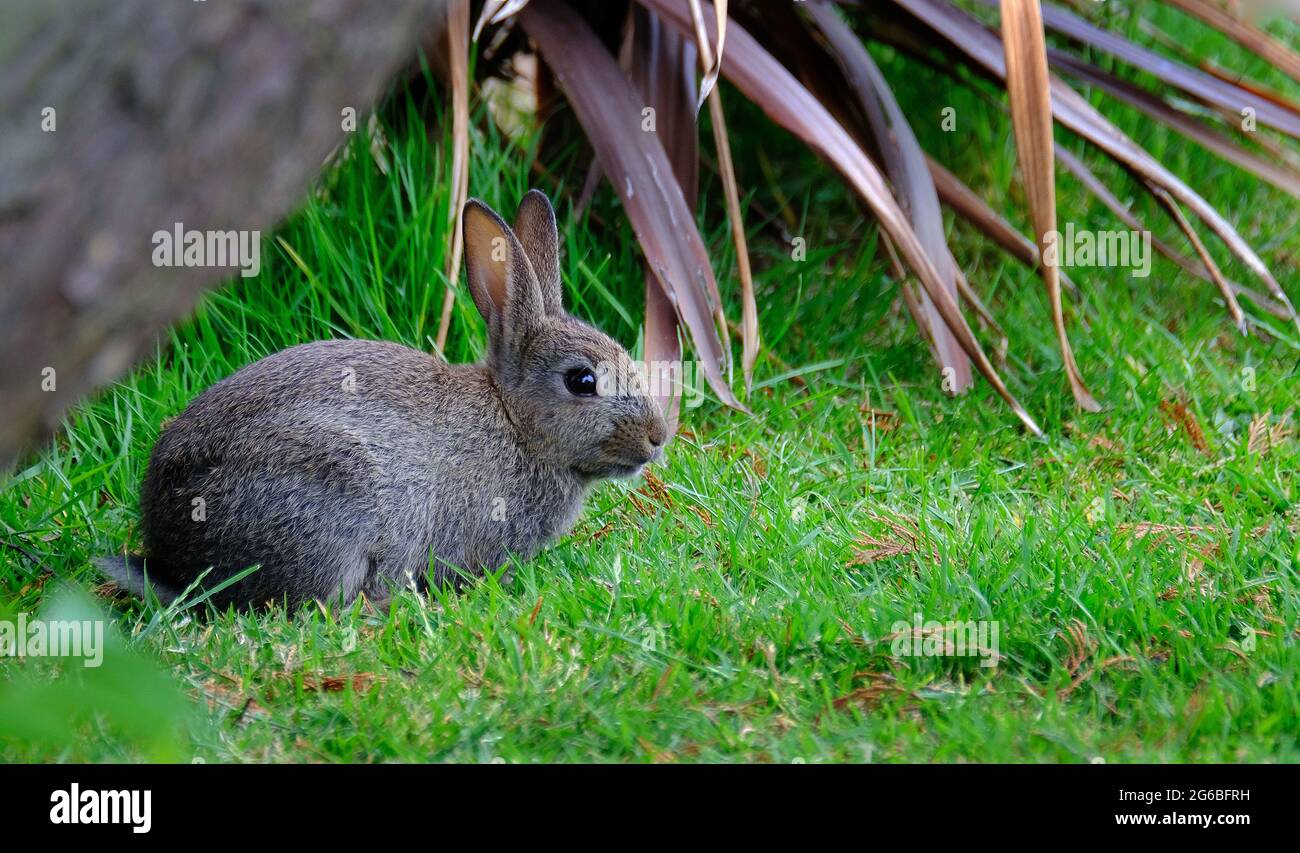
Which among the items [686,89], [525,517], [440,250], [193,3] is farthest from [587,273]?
[193,3]

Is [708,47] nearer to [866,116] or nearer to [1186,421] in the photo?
[866,116]

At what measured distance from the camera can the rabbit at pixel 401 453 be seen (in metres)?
3.54

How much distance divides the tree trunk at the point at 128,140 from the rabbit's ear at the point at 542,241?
9.02ft

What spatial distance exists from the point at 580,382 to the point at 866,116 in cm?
197

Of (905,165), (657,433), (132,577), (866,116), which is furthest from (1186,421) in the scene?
(132,577)

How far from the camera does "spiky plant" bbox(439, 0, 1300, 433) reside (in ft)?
14.6

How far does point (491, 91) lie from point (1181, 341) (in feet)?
9.93

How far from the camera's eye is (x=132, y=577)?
3584mm

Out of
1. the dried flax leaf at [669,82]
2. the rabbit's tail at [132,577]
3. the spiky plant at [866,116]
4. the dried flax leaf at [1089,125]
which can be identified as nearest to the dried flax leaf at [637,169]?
the spiky plant at [866,116]

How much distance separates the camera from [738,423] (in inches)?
183


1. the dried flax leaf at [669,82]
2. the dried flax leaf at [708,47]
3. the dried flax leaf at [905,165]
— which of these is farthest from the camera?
the dried flax leaf at [669,82]

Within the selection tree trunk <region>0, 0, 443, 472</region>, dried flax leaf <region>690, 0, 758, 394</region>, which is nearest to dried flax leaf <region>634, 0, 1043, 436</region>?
dried flax leaf <region>690, 0, 758, 394</region>

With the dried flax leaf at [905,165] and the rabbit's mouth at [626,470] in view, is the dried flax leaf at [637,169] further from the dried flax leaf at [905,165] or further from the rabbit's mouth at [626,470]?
the dried flax leaf at [905,165]

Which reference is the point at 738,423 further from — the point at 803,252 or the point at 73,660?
the point at 73,660
